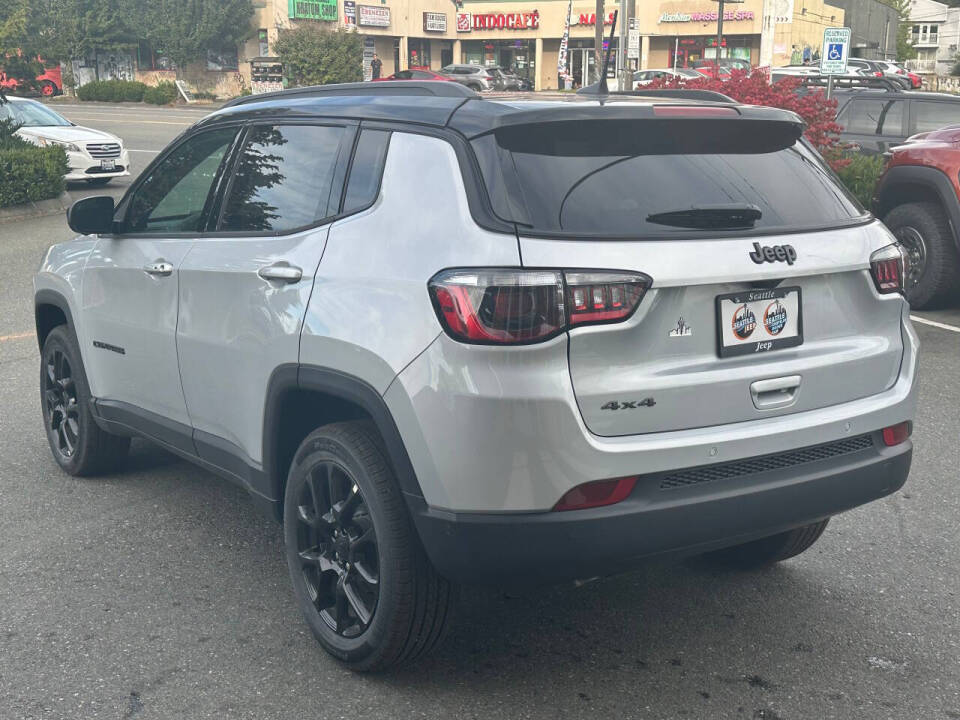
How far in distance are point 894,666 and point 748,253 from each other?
4.76 ft

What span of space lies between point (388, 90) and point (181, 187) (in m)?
1.21

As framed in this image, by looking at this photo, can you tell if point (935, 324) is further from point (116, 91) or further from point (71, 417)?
point (116, 91)

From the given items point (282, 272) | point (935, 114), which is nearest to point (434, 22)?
point (935, 114)

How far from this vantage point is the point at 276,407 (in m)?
3.81

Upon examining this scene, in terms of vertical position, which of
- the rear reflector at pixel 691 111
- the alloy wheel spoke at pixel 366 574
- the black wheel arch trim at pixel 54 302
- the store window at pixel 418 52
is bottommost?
the alloy wheel spoke at pixel 366 574

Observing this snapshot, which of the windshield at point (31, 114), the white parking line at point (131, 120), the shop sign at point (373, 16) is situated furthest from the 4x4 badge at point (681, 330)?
the shop sign at point (373, 16)

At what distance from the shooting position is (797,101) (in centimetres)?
1174

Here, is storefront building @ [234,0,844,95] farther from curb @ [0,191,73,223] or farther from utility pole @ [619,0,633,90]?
curb @ [0,191,73,223]

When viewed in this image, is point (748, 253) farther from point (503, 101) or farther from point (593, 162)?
point (503, 101)

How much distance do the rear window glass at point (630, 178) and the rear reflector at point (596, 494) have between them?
2.21 feet

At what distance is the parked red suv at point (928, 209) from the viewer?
9367 millimetres

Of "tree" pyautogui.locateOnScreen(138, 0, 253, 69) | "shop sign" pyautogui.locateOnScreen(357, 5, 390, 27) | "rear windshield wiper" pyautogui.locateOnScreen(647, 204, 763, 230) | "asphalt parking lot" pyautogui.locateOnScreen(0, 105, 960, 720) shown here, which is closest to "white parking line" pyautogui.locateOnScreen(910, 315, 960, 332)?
"asphalt parking lot" pyautogui.locateOnScreen(0, 105, 960, 720)

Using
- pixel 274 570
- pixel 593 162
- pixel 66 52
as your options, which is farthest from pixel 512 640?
pixel 66 52

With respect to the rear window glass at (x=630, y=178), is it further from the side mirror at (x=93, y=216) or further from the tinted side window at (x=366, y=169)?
the side mirror at (x=93, y=216)
